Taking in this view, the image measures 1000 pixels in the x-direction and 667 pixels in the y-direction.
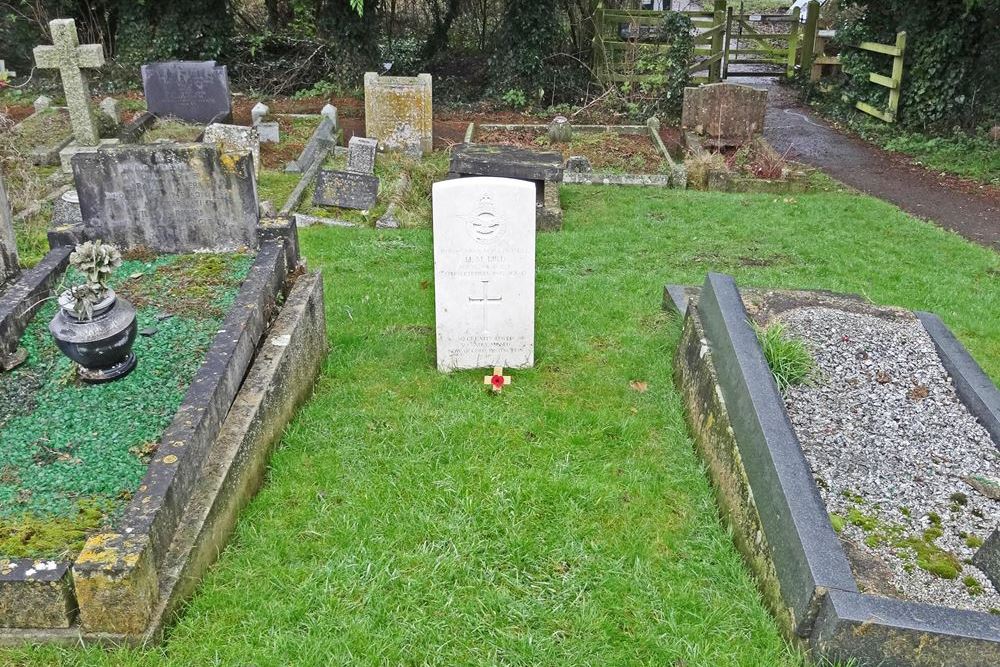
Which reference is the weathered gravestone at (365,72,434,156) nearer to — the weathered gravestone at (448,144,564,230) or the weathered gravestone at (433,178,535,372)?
the weathered gravestone at (448,144,564,230)

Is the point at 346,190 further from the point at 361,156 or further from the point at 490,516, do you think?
the point at 490,516

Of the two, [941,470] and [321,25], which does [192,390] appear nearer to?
[941,470]

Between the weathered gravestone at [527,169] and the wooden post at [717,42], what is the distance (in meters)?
9.24

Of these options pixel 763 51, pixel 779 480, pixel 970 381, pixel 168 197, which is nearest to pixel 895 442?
pixel 970 381

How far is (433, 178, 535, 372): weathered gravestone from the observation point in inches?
200

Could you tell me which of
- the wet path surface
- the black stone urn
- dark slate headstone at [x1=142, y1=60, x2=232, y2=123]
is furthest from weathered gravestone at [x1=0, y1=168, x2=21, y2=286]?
the wet path surface

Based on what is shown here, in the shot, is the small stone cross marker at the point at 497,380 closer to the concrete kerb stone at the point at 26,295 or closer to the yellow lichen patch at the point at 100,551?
the yellow lichen patch at the point at 100,551

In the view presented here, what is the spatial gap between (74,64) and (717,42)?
43.0ft

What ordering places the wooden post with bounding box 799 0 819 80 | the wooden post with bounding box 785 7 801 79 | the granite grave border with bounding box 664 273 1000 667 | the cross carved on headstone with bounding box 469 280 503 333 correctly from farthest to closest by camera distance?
the wooden post with bounding box 785 7 801 79 → the wooden post with bounding box 799 0 819 80 → the cross carved on headstone with bounding box 469 280 503 333 → the granite grave border with bounding box 664 273 1000 667

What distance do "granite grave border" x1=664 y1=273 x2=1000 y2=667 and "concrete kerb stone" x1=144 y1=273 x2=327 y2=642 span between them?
2516 mm

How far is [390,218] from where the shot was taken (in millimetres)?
8969

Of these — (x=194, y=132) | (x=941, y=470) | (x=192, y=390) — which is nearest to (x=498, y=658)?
(x=192, y=390)

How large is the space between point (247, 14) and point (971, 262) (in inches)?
691

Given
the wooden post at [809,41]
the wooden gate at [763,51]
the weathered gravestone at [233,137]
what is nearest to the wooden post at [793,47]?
the wooden gate at [763,51]
